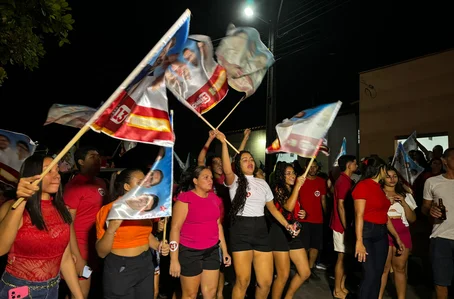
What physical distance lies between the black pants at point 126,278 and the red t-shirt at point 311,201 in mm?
4233

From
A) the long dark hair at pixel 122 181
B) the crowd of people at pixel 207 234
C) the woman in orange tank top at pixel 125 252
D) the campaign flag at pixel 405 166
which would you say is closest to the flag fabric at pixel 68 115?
the crowd of people at pixel 207 234

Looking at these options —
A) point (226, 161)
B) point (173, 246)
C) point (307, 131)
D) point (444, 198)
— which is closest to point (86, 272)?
point (173, 246)

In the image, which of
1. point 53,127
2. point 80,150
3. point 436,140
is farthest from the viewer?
point 53,127

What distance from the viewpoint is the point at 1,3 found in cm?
450

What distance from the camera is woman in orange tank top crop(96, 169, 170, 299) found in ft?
11.6

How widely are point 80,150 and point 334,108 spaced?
372 cm

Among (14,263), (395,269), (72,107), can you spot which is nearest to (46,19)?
(72,107)

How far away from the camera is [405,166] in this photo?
6.77 metres

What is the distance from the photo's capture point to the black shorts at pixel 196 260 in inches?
172

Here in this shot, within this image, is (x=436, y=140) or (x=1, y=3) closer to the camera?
(x=1, y=3)

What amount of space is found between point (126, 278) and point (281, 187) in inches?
117

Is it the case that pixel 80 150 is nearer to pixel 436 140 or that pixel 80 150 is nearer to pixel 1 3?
pixel 1 3

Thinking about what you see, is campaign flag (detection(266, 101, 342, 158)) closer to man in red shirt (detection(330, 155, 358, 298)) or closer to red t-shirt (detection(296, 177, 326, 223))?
man in red shirt (detection(330, 155, 358, 298))

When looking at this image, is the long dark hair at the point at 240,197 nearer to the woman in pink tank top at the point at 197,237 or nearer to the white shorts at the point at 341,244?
the woman in pink tank top at the point at 197,237
